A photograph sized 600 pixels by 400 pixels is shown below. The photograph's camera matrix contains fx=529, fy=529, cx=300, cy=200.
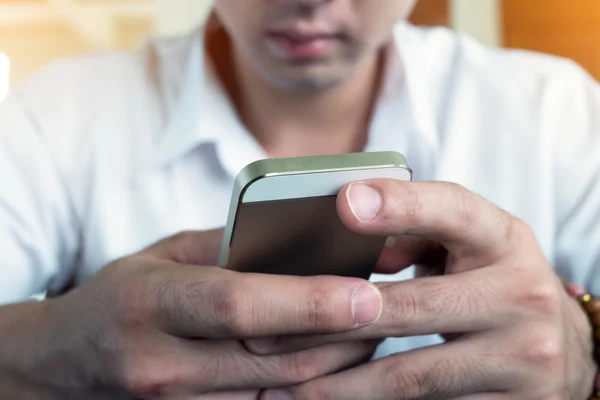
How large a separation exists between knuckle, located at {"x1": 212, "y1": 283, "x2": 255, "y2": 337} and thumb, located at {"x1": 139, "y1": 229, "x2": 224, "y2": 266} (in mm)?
100

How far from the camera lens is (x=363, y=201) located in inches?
10.2

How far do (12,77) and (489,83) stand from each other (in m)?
1.33

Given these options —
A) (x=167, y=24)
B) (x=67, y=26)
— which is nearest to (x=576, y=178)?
(x=167, y=24)

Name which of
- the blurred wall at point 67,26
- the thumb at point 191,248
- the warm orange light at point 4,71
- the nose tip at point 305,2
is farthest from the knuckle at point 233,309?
the warm orange light at point 4,71

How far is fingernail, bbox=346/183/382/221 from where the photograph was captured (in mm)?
257

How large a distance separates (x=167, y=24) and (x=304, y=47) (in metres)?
1.01

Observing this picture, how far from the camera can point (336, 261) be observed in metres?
0.33

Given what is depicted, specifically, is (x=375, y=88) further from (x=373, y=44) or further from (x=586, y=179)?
(x=586, y=179)

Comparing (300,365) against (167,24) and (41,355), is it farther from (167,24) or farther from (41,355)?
(167,24)

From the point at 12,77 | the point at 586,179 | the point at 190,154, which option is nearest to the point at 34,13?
the point at 12,77

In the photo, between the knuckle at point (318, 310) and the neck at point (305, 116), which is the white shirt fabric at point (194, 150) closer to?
the neck at point (305, 116)

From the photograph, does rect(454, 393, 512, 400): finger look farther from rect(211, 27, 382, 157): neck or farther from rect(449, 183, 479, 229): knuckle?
rect(211, 27, 382, 157): neck

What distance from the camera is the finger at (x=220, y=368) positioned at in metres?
0.30

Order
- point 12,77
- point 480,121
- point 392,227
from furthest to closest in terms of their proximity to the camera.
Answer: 1. point 12,77
2. point 480,121
3. point 392,227
